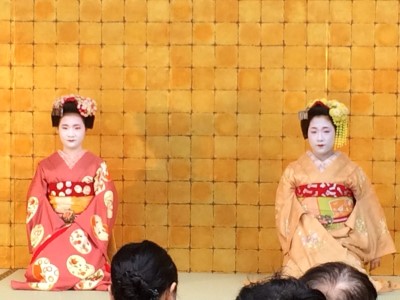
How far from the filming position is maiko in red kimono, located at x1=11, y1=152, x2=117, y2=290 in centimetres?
619

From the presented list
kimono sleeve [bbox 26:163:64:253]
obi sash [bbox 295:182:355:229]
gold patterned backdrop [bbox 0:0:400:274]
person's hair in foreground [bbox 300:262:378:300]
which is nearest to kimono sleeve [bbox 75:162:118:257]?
kimono sleeve [bbox 26:163:64:253]

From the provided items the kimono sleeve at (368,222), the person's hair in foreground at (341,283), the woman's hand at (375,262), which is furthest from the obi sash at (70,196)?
the person's hair in foreground at (341,283)

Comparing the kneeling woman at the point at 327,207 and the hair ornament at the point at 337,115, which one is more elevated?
the hair ornament at the point at 337,115

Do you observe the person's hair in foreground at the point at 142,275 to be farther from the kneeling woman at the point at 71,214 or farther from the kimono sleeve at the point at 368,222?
the kimono sleeve at the point at 368,222

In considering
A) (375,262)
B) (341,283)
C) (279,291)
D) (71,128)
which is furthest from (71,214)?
(279,291)

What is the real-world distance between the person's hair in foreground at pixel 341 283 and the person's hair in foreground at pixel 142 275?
0.60m

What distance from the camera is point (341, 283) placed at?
8.84ft

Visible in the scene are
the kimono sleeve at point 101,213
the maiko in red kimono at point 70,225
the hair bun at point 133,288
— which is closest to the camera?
the hair bun at point 133,288

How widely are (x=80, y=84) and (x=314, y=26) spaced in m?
1.76

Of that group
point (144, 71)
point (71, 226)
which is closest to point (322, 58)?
point (144, 71)

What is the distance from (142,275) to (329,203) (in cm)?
326

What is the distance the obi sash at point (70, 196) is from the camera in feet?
20.9

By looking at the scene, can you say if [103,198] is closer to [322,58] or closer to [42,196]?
[42,196]

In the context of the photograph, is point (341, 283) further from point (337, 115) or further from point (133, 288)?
point (337, 115)
